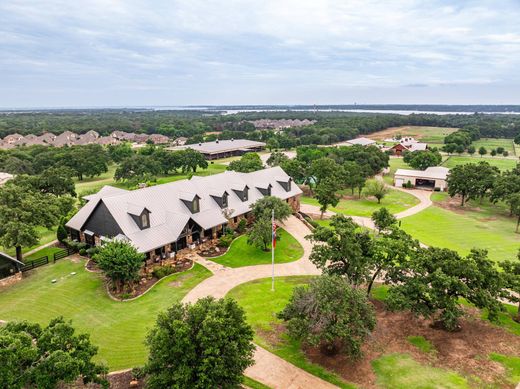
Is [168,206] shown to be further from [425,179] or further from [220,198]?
[425,179]

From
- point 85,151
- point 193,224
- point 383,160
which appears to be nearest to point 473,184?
point 383,160

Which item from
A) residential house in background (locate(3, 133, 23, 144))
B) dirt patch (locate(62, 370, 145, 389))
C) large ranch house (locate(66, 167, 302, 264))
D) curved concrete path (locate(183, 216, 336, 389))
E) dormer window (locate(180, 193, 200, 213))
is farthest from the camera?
residential house in background (locate(3, 133, 23, 144))

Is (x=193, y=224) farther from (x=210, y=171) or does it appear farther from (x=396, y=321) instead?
(x=210, y=171)

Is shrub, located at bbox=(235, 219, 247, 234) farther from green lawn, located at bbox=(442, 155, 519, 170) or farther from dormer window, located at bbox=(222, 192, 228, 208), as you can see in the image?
green lawn, located at bbox=(442, 155, 519, 170)

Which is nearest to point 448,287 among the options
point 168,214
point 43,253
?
point 168,214

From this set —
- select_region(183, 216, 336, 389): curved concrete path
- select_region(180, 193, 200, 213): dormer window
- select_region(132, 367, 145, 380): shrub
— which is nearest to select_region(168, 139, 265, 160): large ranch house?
select_region(183, 216, 336, 389): curved concrete path
